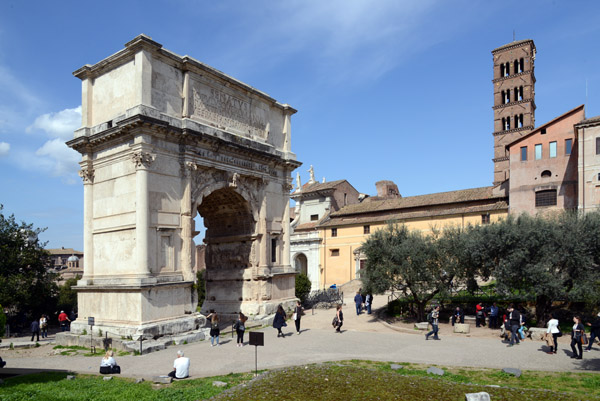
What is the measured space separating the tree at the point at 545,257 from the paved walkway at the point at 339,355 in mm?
2223

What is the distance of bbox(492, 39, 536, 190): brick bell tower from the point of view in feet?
173

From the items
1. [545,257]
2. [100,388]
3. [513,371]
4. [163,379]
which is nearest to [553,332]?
[513,371]

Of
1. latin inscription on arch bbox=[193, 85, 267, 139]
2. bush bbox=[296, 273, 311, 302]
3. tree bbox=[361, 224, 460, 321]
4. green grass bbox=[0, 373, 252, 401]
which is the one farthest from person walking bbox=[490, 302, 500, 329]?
latin inscription on arch bbox=[193, 85, 267, 139]

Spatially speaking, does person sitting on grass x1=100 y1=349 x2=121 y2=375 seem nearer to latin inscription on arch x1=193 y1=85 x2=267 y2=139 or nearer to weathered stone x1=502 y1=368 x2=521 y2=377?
weathered stone x1=502 y1=368 x2=521 y2=377

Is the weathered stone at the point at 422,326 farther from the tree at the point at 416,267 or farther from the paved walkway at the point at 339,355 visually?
the tree at the point at 416,267

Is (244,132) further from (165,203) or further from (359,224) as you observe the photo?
(359,224)

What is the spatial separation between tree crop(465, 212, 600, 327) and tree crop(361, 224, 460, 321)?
5.98ft

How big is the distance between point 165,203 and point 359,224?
27298 mm

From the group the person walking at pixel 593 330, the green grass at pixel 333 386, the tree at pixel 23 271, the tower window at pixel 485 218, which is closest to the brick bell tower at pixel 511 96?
the tower window at pixel 485 218

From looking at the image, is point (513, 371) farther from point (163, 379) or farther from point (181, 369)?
point (163, 379)

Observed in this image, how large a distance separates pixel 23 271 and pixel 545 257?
2908 cm

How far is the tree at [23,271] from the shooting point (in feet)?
84.1

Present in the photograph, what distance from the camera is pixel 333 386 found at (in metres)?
11.3

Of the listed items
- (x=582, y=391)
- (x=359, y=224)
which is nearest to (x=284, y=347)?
(x=582, y=391)
